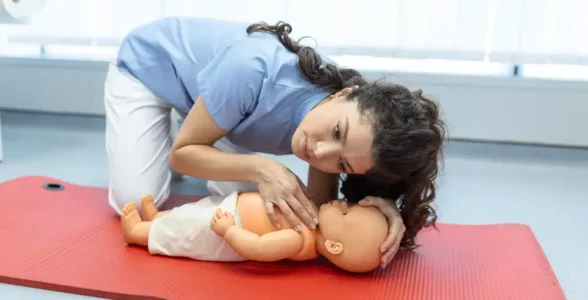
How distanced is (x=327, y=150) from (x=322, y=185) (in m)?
0.26

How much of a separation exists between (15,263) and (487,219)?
102 cm

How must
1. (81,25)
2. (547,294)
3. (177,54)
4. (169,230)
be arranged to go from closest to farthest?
(547,294) < (169,230) < (177,54) < (81,25)

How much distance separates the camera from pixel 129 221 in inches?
46.8

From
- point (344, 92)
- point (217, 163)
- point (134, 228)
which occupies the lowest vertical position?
point (134, 228)

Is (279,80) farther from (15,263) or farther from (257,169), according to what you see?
(15,263)

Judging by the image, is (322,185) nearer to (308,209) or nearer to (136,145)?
(308,209)

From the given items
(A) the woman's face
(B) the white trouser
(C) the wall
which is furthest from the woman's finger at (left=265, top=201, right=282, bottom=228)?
(C) the wall

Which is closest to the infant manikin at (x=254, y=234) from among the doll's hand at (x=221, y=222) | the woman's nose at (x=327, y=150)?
the doll's hand at (x=221, y=222)

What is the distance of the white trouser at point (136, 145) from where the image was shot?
136 centimetres

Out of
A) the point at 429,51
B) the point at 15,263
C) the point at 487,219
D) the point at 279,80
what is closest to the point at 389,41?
the point at 429,51

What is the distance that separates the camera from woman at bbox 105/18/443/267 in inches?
40.5

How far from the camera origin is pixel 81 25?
7.23 ft

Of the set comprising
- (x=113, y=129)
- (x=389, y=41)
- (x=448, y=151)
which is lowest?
(x=448, y=151)

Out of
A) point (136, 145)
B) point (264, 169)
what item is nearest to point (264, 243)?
point (264, 169)
